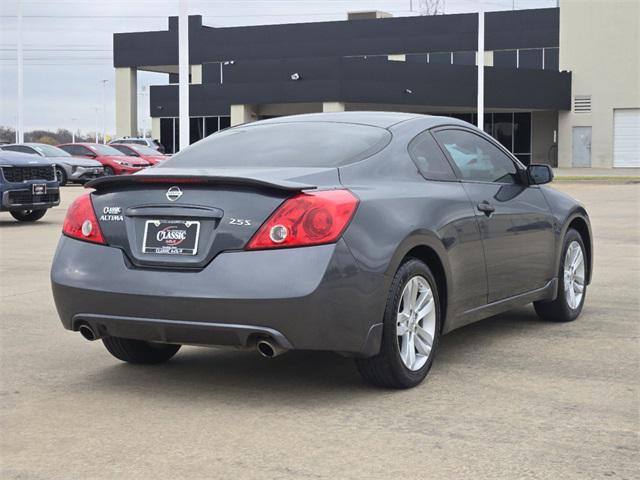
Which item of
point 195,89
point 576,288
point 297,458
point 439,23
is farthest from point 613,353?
point 439,23

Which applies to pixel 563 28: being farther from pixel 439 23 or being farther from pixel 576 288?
pixel 576 288

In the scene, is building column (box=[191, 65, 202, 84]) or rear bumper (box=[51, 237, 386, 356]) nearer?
rear bumper (box=[51, 237, 386, 356])

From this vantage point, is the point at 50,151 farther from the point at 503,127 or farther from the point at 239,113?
the point at 503,127

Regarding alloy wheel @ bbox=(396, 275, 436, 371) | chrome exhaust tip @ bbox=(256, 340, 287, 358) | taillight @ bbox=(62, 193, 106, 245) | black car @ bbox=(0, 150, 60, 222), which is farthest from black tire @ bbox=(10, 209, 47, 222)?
chrome exhaust tip @ bbox=(256, 340, 287, 358)

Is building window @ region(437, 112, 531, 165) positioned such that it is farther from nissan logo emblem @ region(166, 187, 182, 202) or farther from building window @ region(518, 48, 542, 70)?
nissan logo emblem @ region(166, 187, 182, 202)

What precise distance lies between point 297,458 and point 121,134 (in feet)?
230

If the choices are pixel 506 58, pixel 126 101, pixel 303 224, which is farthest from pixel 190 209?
pixel 126 101

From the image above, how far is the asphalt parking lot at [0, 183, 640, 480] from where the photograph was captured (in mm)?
4430

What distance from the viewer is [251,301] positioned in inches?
205

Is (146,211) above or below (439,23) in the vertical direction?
below

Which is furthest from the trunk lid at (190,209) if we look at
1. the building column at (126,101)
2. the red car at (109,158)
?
the building column at (126,101)

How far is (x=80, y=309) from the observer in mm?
5672

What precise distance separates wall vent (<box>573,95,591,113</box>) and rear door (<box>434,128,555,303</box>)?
167ft

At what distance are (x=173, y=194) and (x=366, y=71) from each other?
44555 mm
